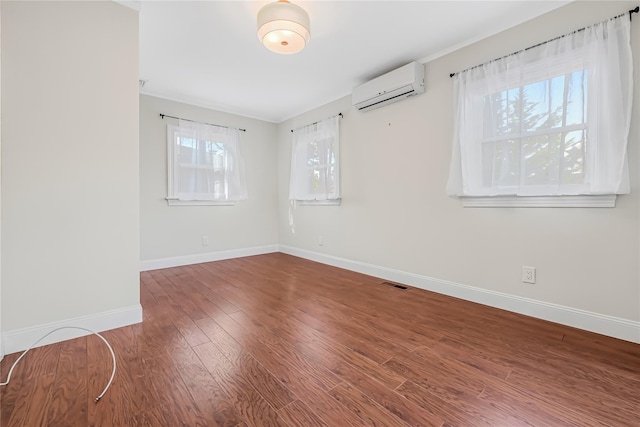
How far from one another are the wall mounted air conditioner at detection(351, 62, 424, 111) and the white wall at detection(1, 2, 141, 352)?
2238 millimetres

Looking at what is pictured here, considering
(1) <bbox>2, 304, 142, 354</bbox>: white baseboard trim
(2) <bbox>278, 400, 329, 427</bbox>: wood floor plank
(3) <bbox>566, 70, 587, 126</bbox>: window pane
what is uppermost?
(3) <bbox>566, 70, 587, 126</bbox>: window pane

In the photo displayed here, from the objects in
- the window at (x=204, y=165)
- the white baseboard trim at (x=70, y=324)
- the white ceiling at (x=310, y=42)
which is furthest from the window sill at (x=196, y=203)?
the white baseboard trim at (x=70, y=324)

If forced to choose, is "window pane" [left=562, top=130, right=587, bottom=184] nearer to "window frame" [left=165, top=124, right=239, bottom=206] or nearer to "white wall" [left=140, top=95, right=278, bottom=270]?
"white wall" [left=140, top=95, right=278, bottom=270]

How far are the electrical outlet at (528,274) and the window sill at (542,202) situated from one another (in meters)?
0.50

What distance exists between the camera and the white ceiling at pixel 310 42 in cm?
207

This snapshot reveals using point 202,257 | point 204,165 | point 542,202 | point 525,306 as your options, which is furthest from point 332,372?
point 204,165

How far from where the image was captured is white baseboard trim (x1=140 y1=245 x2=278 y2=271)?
3684mm

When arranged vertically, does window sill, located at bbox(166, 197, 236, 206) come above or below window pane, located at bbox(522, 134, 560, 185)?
below

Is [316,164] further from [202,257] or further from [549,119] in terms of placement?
[549,119]

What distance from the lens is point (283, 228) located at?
4926 millimetres

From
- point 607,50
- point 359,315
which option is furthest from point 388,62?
point 359,315

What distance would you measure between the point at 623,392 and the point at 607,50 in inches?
79.5

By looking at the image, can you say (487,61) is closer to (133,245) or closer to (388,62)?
(388,62)

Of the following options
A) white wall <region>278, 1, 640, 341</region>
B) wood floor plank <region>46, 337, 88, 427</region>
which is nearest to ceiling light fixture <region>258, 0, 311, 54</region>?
→ white wall <region>278, 1, 640, 341</region>
